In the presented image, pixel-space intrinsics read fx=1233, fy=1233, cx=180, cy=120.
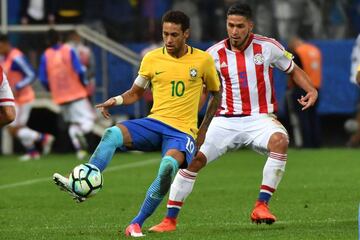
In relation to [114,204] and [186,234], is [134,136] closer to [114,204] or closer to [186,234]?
[186,234]

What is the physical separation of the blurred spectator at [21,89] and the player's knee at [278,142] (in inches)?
428

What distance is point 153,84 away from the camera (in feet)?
36.8

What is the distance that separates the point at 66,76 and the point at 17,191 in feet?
22.0

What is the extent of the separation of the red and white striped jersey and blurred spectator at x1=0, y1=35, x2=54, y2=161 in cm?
1026

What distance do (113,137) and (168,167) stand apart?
1.81 ft

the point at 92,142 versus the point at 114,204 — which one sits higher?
the point at 114,204

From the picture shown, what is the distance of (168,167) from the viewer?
34.6ft

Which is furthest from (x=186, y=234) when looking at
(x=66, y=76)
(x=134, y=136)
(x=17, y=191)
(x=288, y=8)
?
(x=288, y=8)

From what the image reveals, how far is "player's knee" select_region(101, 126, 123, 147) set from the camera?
10.6 m

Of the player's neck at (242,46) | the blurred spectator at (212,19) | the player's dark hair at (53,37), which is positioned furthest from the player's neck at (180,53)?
the blurred spectator at (212,19)

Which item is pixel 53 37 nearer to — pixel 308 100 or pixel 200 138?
pixel 200 138

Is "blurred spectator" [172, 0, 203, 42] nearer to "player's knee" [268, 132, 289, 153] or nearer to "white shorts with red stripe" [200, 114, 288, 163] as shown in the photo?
"white shorts with red stripe" [200, 114, 288, 163]

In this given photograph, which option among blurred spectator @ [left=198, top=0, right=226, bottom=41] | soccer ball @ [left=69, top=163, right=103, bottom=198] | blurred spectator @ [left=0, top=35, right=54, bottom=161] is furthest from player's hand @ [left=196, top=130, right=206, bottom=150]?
blurred spectator @ [left=198, top=0, right=226, bottom=41]

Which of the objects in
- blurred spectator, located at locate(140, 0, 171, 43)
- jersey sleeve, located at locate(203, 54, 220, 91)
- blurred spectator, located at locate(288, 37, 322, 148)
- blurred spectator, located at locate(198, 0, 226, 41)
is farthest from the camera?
blurred spectator, located at locate(140, 0, 171, 43)
